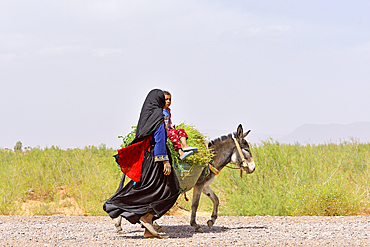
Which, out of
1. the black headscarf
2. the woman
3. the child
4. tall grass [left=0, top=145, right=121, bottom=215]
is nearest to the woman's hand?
the woman

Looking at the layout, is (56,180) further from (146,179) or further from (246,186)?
(146,179)

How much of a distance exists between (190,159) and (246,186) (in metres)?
4.63

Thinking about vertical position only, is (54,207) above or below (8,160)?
below

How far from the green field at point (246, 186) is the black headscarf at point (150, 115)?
10.3 ft

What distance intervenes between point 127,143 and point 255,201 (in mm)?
4662

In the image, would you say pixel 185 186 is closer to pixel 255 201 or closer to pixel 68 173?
pixel 255 201

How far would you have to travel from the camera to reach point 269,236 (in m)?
7.03

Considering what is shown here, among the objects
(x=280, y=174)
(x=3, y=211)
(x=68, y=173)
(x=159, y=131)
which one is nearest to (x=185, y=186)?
(x=159, y=131)

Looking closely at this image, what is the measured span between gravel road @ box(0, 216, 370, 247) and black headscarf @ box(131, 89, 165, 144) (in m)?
1.75

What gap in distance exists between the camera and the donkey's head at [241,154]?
7621 millimetres

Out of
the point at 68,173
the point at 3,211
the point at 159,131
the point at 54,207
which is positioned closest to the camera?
the point at 159,131

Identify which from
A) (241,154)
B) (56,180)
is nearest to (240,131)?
(241,154)

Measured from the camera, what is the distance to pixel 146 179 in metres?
6.68

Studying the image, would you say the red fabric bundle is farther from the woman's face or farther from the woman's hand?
the woman's face
